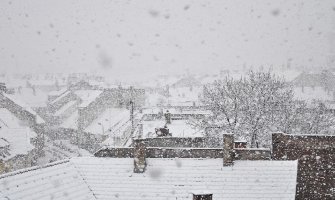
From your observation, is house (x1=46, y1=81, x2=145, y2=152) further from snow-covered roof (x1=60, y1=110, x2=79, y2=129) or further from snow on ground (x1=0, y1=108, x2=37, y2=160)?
snow on ground (x1=0, y1=108, x2=37, y2=160)

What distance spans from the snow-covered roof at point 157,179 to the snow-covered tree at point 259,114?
9728 mm

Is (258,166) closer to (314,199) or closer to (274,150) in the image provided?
(274,150)

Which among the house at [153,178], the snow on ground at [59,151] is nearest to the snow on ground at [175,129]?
the house at [153,178]

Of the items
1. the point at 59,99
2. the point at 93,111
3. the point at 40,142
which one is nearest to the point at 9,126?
the point at 40,142

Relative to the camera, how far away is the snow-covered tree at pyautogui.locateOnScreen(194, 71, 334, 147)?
2733cm

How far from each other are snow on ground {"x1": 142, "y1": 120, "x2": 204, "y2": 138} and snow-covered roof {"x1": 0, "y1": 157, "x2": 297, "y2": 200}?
1166 cm

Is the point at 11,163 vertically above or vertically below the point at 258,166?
below

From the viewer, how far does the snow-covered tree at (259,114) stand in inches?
1076

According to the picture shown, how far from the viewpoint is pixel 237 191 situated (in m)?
16.1

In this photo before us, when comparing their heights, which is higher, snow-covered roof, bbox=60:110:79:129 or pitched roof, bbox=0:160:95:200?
pitched roof, bbox=0:160:95:200

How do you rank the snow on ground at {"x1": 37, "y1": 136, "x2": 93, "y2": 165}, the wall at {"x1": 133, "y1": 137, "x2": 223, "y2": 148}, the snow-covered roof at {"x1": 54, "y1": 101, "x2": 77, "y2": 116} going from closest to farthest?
the wall at {"x1": 133, "y1": 137, "x2": 223, "y2": 148} → the snow on ground at {"x1": 37, "y1": 136, "x2": 93, "y2": 165} → the snow-covered roof at {"x1": 54, "y1": 101, "x2": 77, "y2": 116}

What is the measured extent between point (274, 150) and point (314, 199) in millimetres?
3117

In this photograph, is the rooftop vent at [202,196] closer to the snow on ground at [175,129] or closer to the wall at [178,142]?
the wall at [178,142]

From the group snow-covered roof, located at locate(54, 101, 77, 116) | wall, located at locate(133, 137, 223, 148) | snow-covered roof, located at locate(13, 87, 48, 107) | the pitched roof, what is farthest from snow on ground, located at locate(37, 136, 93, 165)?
the pitched roof
